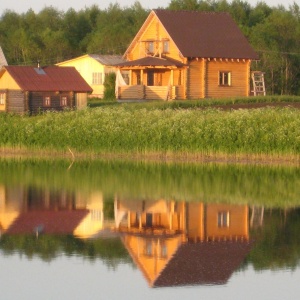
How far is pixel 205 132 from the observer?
132ft

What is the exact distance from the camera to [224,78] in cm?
6134

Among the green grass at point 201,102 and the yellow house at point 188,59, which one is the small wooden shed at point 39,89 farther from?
the yellow house at point 188,59

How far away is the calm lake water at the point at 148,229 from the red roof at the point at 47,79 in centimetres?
1414

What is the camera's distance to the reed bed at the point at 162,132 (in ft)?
130

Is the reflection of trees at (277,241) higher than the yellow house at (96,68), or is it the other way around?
the yellow house at (96,68)

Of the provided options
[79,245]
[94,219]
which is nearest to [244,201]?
[94,219]

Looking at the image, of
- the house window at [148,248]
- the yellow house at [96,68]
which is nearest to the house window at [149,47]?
the yellow house at [96,68]

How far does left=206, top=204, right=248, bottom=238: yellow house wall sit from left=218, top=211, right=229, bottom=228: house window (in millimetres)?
83

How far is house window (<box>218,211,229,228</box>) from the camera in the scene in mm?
25562

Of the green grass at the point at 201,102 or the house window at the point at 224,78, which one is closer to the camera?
the green grass at the point at 201,102

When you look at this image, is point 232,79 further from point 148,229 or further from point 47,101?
point 148,229

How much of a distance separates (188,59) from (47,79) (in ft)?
30.5

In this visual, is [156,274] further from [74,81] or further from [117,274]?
[74,81]

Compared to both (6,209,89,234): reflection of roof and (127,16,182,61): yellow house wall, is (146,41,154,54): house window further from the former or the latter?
(6,209,89,234): reflection of roof
